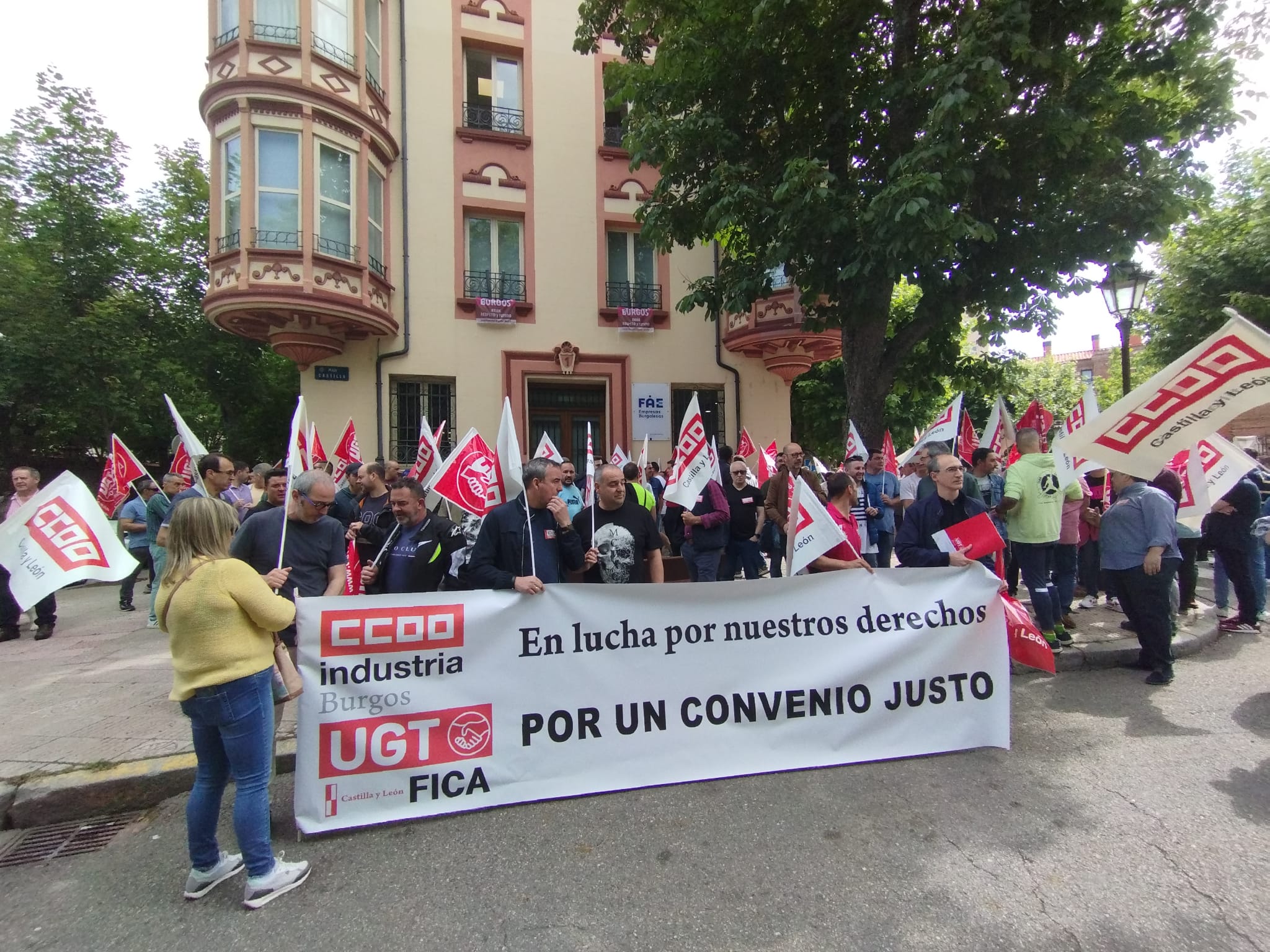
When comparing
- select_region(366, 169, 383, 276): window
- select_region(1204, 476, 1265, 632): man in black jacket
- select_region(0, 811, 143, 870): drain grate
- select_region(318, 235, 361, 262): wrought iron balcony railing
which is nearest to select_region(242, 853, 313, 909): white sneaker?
select_region(0, 811, 143, 870): drain grate

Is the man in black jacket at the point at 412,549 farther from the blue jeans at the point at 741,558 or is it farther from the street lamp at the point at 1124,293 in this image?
the street lamp at the point at 1124,293

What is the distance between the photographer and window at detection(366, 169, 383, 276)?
13.1 metres

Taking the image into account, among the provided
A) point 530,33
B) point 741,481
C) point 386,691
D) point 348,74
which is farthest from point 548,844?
point 530,33

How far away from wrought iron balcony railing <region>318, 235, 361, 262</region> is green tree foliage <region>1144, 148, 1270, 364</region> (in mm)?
17725

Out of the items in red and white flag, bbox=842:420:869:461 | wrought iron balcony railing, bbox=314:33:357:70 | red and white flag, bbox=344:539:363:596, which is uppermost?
wrought iron balcony railing, bbox=314:33:357:70

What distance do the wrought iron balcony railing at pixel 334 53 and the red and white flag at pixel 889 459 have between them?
38.8ft

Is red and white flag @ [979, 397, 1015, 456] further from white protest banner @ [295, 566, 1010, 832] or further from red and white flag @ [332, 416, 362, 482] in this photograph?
red and white flag @ [332, 416, 362, 482]

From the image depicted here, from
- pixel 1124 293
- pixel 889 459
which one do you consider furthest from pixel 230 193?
pixel 1124 293

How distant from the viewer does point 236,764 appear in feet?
9.10

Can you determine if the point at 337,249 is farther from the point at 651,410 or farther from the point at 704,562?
the point at 704,562

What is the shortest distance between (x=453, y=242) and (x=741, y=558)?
32.7 feet

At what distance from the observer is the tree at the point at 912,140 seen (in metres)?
7.10

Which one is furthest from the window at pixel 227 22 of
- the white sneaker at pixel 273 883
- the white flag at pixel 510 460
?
the white sneaker at pixel 273 883

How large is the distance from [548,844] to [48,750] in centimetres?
338
